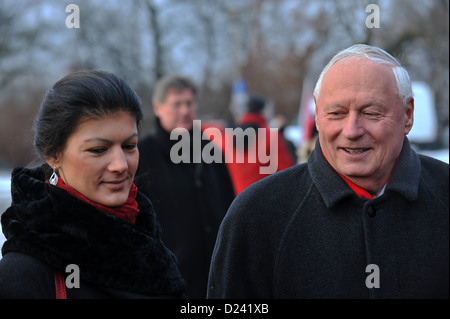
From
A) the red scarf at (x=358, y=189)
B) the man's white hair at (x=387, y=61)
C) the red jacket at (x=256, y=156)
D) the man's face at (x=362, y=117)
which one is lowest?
the red scarf at (x=358, y=189)

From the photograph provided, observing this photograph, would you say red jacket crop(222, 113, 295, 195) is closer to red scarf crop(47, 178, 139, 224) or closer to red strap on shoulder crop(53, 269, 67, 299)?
red scarf crop(47, 178, 139, 224)

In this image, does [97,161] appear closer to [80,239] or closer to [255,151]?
[80,239]

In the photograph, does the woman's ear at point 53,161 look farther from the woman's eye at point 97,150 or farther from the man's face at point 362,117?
the man's face at point 362,117

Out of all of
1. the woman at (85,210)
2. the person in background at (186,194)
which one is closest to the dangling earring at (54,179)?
the woman at (85,210)

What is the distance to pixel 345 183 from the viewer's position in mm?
2494

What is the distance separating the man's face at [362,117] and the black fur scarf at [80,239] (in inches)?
33.8

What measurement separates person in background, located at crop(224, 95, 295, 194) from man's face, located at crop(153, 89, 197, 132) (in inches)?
41.1

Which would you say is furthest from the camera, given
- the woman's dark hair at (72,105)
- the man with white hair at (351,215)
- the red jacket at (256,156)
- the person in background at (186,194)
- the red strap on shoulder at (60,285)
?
the red jacket at (256,156)

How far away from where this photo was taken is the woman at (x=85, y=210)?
2260 millimetres

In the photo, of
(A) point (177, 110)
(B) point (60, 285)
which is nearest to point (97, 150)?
(B) point (60, 285)

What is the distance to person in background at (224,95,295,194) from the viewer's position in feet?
20.0

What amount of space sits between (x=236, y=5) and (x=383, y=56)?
1850 cm

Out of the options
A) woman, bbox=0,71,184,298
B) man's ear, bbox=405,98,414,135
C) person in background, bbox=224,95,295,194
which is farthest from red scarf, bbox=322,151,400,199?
person in background, bbox=224,95,295,194

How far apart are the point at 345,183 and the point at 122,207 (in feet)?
2.97
